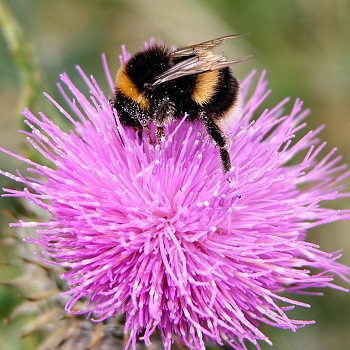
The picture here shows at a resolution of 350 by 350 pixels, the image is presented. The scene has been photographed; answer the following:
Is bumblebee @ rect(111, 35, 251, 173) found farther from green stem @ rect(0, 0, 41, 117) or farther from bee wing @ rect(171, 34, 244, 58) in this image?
green stem @ rect(0, 0, 41, 117)

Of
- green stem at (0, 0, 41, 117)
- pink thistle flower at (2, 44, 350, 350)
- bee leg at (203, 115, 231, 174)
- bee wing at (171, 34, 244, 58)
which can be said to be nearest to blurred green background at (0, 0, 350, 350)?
green stem at (0, 0, 41, 117)

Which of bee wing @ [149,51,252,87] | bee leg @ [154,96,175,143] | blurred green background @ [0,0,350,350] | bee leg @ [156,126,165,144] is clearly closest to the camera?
bee wing @ [149,51,252,87]

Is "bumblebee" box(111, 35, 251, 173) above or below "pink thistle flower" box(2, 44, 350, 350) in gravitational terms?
above

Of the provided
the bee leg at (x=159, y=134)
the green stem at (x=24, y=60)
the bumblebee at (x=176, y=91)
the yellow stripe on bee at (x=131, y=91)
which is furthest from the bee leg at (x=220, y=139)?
the green stem at (x=24, y=60)

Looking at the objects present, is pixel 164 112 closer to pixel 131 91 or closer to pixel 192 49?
pixel 131 91

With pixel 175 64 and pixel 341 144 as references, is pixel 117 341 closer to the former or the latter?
pixel 175 64

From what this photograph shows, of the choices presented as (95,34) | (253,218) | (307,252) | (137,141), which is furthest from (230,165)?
(95,34)

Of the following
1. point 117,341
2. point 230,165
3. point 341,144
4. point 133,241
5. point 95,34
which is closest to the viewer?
point 133,241
